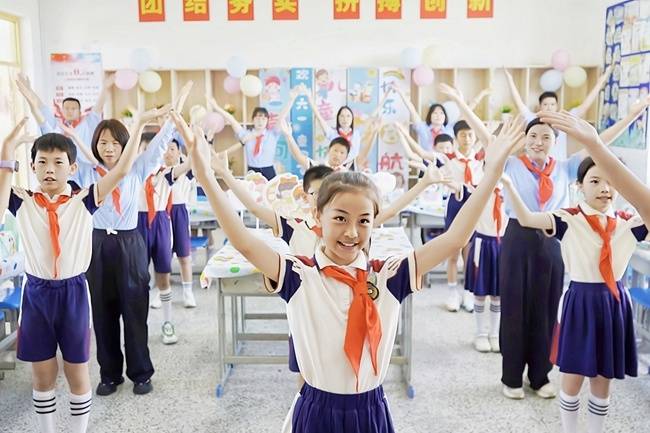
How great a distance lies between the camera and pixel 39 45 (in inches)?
308

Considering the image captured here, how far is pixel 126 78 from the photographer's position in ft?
24.8

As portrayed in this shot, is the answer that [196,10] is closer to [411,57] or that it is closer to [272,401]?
[411,57]

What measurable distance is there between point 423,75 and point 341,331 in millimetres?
6321

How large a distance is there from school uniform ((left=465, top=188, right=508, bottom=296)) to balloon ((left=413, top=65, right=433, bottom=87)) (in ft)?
12.0

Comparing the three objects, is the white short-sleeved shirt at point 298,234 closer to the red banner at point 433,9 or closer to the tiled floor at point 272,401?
the tiled floor at point 272,401

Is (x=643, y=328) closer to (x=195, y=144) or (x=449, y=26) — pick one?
(x=195, y=144)

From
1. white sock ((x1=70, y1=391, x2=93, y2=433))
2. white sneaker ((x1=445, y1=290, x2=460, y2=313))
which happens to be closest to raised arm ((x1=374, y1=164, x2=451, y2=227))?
white sock ((x1=70, y1=391, x2=93, y2=433))

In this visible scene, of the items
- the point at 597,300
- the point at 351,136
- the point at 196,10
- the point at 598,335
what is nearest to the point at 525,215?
the point at 597,300

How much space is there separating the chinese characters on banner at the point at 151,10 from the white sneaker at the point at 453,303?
5174mm

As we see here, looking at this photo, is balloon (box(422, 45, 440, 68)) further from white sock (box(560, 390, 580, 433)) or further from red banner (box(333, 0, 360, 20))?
white sock (box(560, 390, 580, 433))

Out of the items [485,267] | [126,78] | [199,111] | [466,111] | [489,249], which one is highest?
[126,78]

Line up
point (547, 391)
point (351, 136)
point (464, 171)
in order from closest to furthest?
point (547, 391)
point (464, 171)
point (351, 136)

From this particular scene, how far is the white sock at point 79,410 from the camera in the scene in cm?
272

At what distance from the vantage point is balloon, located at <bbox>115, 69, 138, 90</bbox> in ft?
24.8
